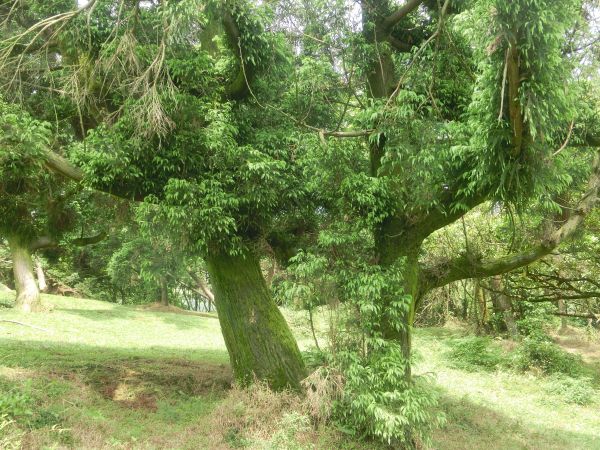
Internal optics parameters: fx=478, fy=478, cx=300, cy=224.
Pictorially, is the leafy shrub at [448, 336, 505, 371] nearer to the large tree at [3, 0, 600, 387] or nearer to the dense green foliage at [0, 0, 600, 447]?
the dense green foliage at [0, 0, 600, 447]

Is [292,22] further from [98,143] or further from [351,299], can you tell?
[351,299]

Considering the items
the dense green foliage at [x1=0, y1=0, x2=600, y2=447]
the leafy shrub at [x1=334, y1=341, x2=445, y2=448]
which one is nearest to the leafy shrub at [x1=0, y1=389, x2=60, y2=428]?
the dense green foliage at [x1=0, y1=0, x2=600, y2=447]

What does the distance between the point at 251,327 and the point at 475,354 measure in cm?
1126

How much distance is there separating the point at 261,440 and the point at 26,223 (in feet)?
33.3

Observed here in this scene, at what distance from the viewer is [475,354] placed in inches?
662

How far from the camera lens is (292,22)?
9.06 metres

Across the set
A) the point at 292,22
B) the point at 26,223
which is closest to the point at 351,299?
the point at 292,22

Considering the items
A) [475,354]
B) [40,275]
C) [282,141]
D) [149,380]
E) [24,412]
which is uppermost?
[282,141]

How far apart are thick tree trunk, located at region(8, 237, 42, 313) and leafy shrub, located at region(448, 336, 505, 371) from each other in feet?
49.2

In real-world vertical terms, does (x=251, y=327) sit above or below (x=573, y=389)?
above

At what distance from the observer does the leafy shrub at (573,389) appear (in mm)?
12972

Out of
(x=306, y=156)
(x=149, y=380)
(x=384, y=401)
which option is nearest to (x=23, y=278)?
(x=149, y=380)

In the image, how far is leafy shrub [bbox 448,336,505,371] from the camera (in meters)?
16.1

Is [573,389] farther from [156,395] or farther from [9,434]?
[9,434]
